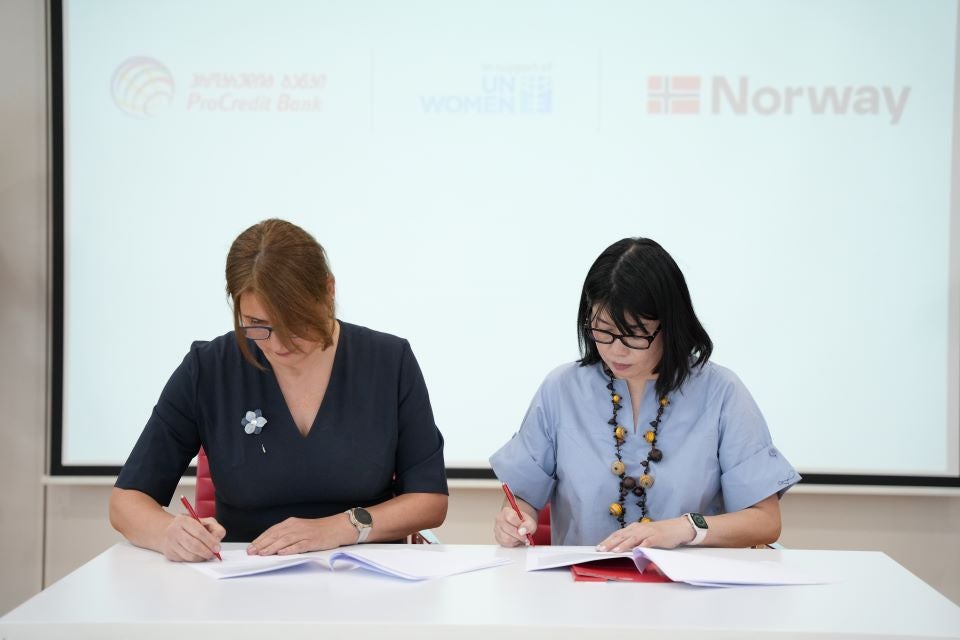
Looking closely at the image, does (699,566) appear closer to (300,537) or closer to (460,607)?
(460,607)

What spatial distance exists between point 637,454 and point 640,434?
4 cm

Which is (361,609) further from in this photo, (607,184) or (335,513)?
(607,184)

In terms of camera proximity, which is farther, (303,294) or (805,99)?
(805,99)

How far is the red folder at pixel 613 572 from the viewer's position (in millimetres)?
1519

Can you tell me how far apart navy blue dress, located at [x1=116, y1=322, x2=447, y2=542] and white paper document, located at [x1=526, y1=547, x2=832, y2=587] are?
400mm

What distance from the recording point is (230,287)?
68.9 inches

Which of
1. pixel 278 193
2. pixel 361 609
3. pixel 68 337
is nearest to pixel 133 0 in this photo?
pixel 278 193

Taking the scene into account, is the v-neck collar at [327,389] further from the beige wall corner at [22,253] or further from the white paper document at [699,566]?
the beige wall corner at [22,253]

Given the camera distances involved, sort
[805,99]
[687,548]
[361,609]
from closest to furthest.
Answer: [361,609] < [687,548] < [805,99]

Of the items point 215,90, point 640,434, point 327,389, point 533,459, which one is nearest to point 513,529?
point 533,459

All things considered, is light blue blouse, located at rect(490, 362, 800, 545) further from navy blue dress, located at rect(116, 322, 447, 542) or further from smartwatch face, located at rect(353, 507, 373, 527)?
smartwatch face, located at rect(353, 507, 373, 527)

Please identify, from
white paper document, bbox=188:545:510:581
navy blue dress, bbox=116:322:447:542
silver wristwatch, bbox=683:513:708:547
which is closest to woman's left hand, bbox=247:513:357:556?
white paper document, bbox=188:545:510:581

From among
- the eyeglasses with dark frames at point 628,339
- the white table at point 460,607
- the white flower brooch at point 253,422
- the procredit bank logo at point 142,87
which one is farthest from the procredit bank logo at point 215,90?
the white table at point 460,607

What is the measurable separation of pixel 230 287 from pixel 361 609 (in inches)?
27.9
